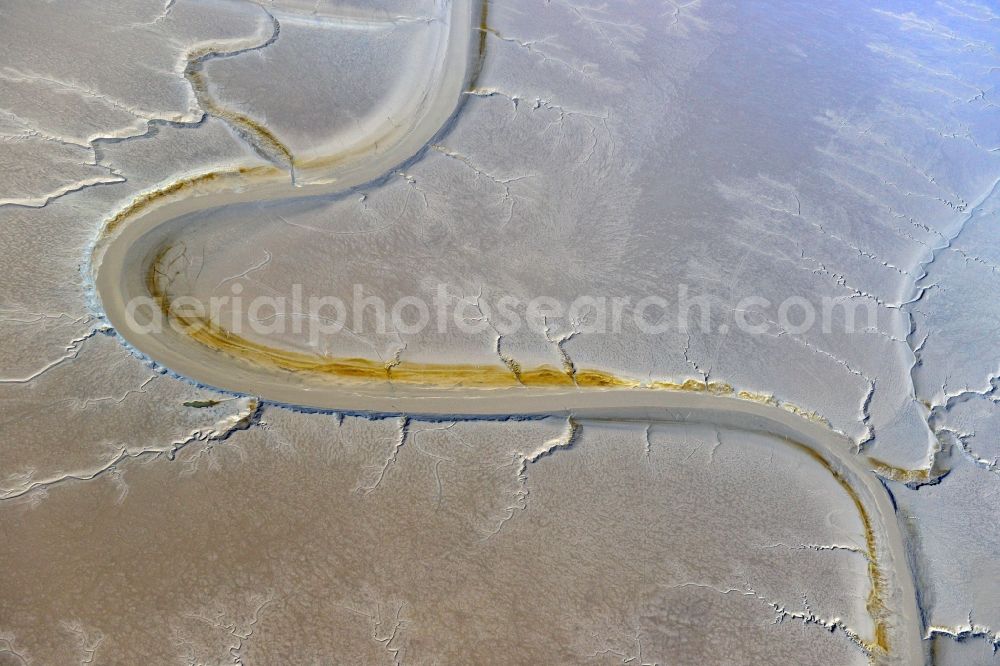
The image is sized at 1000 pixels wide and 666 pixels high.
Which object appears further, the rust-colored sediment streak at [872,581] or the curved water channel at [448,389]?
the curved water channel at [448,389]

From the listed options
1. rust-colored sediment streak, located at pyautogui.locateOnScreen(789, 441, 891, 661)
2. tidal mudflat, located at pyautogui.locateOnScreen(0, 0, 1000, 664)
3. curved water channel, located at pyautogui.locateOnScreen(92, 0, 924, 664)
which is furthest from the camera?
curved water channel, located at pyautogui.locateOnScreen(92, 0, 924, 664)

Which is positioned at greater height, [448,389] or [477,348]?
[477,348]

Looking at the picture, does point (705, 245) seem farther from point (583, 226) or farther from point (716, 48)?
point (716, 48)

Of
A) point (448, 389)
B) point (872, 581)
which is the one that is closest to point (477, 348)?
point (448, 389)

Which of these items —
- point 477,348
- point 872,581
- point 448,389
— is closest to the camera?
point 872,581

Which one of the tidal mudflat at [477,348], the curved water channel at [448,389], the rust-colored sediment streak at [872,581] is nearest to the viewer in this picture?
the tidal mudflat at [477,348]

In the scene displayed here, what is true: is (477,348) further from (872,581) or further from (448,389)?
(872,581)
